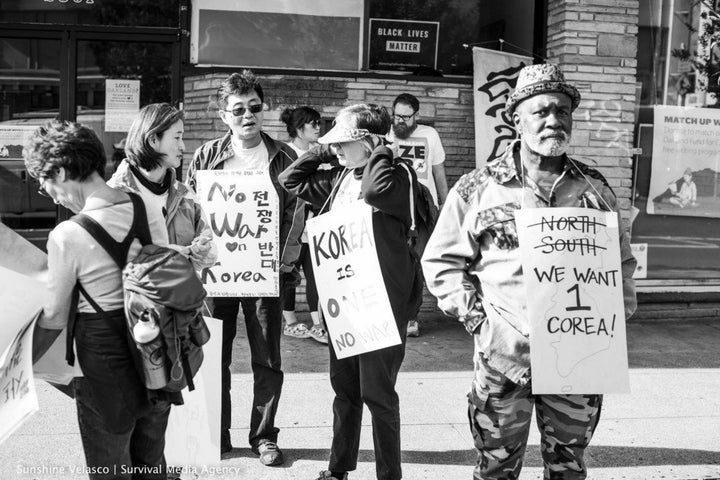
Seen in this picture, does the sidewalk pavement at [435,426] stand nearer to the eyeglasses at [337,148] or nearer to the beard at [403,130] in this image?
the eyeglasses at [337,148]

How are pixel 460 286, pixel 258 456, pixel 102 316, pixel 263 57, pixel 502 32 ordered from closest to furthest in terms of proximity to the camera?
pixel 102 316 → pixel 460 286 → pixel 258 456 → pixel 263 57 → pixel 502 32

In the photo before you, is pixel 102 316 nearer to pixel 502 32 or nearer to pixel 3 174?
pixel 3 174

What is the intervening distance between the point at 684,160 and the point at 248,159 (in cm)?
525

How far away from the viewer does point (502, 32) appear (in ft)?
29.3

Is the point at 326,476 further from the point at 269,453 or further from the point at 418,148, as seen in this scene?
the point at 418,148

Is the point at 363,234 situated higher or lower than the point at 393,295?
higher

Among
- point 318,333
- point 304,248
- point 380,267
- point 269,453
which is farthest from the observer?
point 318,333

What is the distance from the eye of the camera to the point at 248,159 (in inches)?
202

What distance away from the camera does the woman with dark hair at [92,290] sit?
3.33 m

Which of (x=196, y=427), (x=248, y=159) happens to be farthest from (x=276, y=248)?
(x=196, y=427)

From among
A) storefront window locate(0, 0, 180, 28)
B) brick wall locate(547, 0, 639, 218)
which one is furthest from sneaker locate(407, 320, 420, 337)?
storefront window locate(0, 0, 180, 28)

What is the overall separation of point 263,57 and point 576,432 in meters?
5.60

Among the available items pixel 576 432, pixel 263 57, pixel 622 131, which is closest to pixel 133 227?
pixel 576 432

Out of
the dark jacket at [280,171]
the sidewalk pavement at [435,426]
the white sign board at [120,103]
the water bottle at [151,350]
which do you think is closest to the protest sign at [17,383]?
the water bottle at [151,350]
